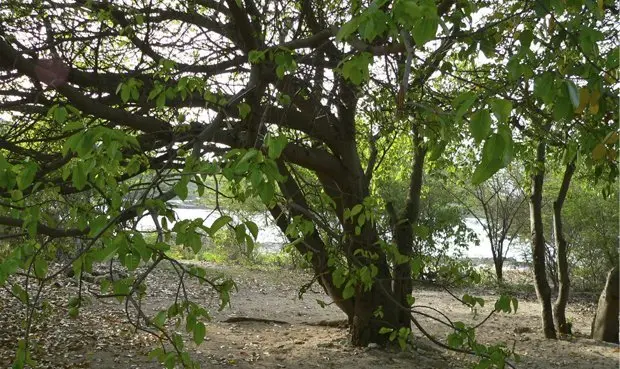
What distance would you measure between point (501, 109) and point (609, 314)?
798cm

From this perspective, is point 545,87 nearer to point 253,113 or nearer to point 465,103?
point 465,103

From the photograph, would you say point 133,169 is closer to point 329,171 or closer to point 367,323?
point 329,171

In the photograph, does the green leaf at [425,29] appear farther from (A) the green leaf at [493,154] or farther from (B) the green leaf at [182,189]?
(B) the green leaf at [182,189]

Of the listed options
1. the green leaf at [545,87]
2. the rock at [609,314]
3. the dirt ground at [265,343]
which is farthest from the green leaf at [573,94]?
the rock at [609,314]

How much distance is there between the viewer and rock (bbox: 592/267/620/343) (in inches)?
311

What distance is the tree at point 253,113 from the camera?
5.84ft

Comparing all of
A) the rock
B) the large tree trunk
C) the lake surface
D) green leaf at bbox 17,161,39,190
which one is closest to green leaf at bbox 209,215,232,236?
green leaf at bbox 17,161,39,190

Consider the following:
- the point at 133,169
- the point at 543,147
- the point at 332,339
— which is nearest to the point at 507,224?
the point at 543,147

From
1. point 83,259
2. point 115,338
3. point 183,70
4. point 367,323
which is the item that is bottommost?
point 115,338

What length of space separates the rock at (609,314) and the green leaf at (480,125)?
801cm

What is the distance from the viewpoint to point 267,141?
74.4 inches

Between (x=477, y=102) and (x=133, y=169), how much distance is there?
167 cm

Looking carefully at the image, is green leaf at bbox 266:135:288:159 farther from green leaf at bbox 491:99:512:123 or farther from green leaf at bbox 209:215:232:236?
green leaf at bbox 491:99:512:123

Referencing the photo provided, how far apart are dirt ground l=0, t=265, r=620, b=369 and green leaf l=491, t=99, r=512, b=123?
13.0ft
